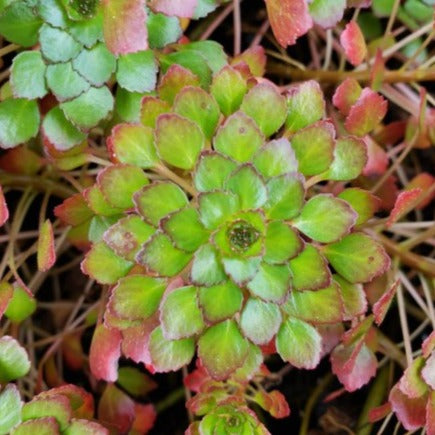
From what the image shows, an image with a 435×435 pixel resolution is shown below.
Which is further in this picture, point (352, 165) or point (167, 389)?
point (167, 389)

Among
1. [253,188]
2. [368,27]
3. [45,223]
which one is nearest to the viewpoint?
[253,188]

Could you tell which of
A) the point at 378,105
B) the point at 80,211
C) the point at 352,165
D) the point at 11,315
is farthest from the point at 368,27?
the point at 11,315

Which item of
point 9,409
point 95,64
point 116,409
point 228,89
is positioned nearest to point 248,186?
point 228,89

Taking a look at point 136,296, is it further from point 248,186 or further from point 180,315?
point 248,186

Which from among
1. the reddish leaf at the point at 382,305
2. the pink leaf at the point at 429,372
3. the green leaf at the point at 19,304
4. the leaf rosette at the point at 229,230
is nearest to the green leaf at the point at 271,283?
the leaf rosette at the point at 229,230

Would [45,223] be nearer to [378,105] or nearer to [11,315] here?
[11,315]

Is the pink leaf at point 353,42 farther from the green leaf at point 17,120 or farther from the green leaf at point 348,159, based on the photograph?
the green leaf at point 17,120

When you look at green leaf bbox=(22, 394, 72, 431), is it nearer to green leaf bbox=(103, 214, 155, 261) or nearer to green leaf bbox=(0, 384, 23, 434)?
green leaf bbox=(0, 384, 23, 434)

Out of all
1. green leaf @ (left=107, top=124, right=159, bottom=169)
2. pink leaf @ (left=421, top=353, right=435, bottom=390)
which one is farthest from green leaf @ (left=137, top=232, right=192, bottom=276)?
pink leaf @ (left=421, top=353, right=435, bottom=390)
